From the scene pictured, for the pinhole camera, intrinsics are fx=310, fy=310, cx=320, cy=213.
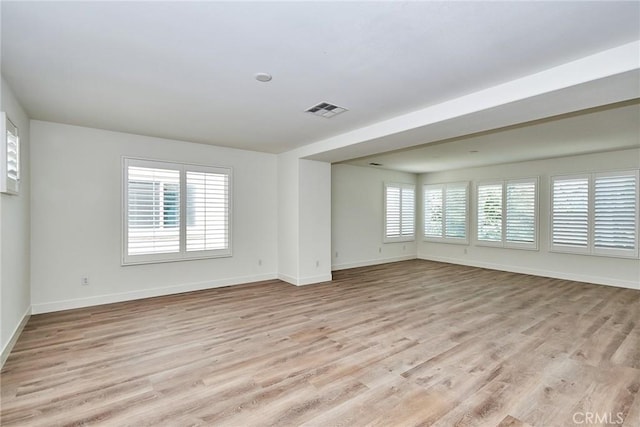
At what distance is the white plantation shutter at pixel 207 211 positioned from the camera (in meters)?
5.28

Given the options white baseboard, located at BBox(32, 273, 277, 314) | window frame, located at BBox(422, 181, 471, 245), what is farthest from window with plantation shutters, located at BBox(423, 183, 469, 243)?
white baseboard, located at BBox(32, 273, 277, 314)

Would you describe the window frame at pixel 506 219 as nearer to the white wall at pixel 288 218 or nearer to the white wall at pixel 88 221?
the white wall at pixel 288 218

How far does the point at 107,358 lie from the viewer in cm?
288

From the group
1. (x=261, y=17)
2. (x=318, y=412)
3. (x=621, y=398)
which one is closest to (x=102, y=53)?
(x=261, y=17)

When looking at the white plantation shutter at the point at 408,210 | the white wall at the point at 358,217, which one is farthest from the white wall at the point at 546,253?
the white wall at the point at 358,217

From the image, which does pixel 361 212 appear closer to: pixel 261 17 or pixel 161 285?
pixel 161 285

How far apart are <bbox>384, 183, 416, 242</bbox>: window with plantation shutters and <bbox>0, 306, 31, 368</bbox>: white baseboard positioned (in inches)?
276

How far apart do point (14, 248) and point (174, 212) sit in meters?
2.06

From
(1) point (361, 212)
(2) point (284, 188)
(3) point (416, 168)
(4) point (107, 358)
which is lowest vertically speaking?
(4) point (107, 358)

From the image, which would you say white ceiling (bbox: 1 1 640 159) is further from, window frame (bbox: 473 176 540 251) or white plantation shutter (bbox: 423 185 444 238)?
white plantation shutter (bbox: 423 185 444 238)

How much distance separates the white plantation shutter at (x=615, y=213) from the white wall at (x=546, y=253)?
7.9 inches

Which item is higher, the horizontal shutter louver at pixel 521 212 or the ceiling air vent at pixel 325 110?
the ceiling air vent at pixel 325 110

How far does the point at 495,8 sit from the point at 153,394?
11.4ft

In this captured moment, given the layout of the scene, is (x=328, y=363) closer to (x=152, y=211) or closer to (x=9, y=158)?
(x=9, y=158)
